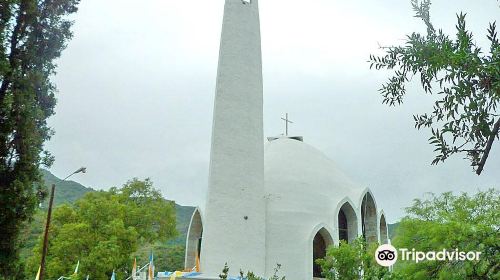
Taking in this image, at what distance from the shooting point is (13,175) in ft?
34.6

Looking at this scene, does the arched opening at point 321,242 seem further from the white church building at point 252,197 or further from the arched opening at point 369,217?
the arched opening at point 369,217

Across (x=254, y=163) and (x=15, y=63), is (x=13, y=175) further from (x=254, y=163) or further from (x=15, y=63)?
(x=254, y=163)

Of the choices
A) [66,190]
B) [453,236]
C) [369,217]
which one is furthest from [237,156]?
[66,190]

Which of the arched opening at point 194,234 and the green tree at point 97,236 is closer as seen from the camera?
the arched opening at point 194,234

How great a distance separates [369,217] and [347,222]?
1.52 m

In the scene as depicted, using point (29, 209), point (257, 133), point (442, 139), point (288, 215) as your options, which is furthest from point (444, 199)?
point (442, 139)

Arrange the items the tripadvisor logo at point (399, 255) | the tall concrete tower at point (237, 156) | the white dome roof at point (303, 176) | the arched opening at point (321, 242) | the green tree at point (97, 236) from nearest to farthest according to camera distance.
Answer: the tripadvisor logo at point (399, 255)
the tall concrete tower at point (237, 156)
the arched opening at point (321, 242)
the white dome roof at point (303, 176)
the green tree at point (97, 236)

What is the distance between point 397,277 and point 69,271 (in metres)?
19.4

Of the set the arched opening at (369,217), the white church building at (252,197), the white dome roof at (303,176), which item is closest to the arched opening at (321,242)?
the white church building at (252,197)

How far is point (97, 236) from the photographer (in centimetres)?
2511

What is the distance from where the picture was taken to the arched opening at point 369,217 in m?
22.7

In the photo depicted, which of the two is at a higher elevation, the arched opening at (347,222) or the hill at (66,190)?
the hill at (66,190)

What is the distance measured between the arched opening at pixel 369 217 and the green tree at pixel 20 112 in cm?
1574

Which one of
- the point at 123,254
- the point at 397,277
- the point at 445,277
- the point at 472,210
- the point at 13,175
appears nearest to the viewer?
the point at 445,277
